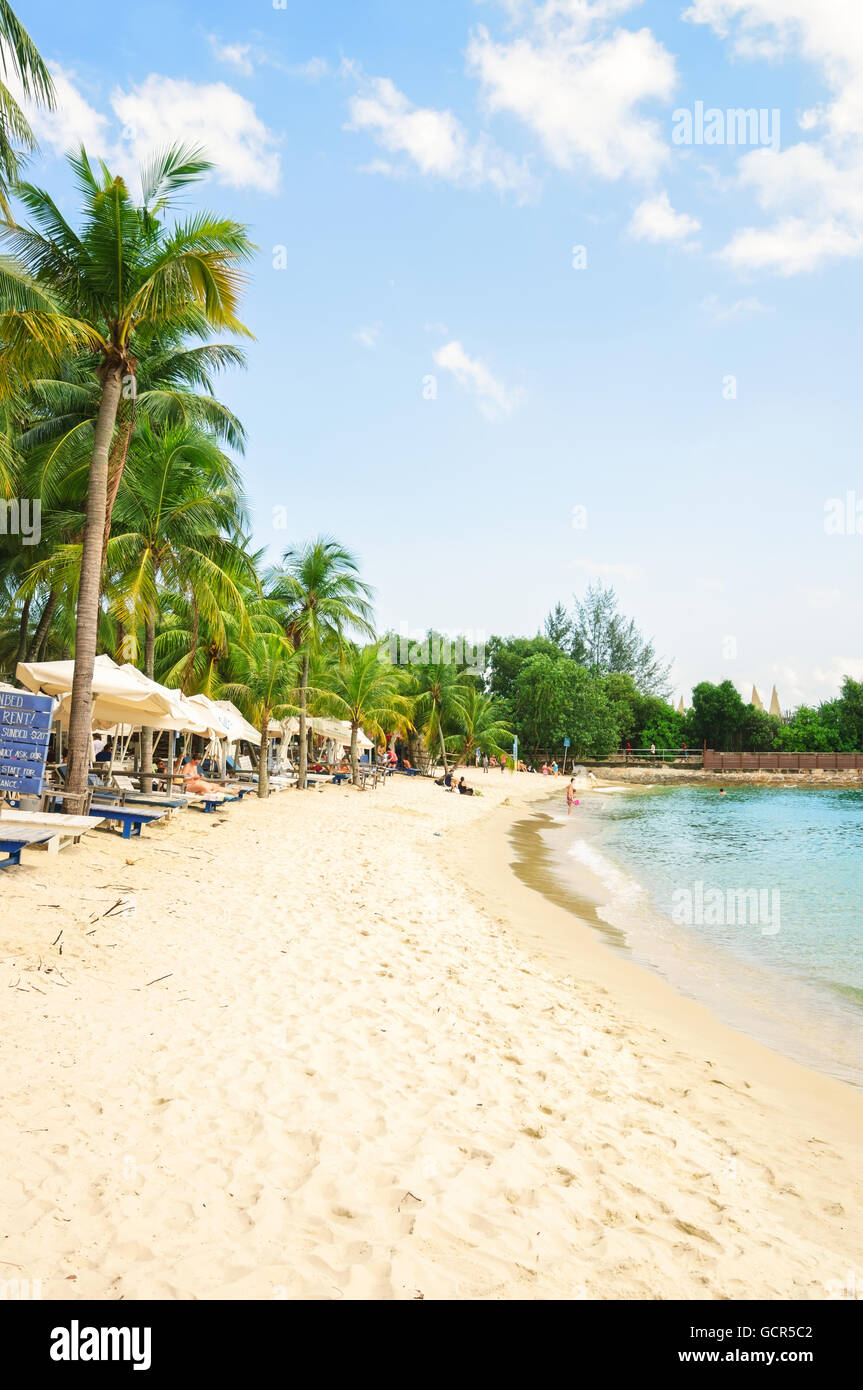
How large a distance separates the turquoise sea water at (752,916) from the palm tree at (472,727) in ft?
56.1

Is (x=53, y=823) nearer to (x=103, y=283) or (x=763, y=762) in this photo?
(x=103, y=283)

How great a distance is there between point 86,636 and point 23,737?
5.49 feet

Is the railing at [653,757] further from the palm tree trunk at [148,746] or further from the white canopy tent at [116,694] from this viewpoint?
the white canopy tent at [116,694]

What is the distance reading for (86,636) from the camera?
1069cm

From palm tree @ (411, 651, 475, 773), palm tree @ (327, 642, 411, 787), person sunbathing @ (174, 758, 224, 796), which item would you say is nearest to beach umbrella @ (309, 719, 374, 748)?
palm tree @ (327, 642, 411, 787)

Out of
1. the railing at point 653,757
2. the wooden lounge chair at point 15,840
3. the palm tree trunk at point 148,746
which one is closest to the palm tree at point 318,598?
the palm tree trunk at point 148,746

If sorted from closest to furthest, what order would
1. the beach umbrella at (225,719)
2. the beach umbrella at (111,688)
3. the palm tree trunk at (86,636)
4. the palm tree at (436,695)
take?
the palm tree trunk at (86,636)
the beach umbrella at (111,688)
the beach umbrella at (225,719)
the palm tree at (436,695)

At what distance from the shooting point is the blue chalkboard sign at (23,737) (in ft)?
31.8

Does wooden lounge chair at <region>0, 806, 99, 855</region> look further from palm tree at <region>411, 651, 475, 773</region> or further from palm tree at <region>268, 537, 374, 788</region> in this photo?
palm tree at <region>411, 651, 475, 773</region>

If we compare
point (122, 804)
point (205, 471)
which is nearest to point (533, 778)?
point (205, 471)

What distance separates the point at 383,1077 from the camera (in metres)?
4.39

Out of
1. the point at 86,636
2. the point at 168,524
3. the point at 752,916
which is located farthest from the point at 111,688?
the point at 752,916

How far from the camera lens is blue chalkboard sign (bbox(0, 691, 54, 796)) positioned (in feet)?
Answer: 31.8
